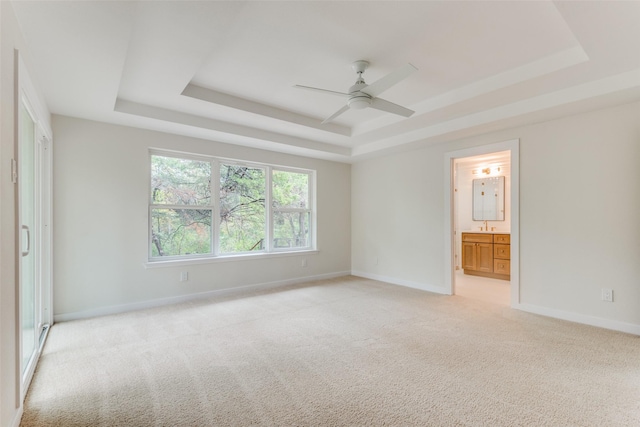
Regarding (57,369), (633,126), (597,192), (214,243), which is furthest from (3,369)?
(633,126)

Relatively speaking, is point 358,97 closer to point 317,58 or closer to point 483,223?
point 317,58

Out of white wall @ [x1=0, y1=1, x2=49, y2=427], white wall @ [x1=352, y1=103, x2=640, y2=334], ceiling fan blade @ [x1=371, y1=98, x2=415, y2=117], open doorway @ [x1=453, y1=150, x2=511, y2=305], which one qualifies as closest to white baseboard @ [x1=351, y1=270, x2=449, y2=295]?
white wall @ [x1=352, y1=103, x2=640, y2=334]

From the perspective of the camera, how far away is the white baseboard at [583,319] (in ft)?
9.70

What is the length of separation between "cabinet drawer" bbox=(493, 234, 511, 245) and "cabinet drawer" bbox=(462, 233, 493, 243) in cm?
7

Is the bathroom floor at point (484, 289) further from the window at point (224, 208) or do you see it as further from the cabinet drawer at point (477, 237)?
the window at point (224, 208)

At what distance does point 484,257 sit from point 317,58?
4.97 metres

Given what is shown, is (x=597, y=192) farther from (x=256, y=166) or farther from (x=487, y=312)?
(x=256, y=166)

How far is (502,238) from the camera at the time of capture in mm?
5516

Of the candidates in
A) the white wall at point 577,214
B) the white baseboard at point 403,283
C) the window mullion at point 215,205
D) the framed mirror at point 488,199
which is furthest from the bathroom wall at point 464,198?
the window mullion at point 215,205

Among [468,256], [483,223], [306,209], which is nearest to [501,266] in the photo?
[468,256]

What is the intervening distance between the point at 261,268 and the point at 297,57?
10.6ft

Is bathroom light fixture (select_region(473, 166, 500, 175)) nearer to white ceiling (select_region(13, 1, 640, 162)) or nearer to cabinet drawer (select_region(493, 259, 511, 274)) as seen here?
cabinet drawer (select_region(493, 259, 511, 274))

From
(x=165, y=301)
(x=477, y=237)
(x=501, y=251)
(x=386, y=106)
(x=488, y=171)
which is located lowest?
(x=165, y=301)

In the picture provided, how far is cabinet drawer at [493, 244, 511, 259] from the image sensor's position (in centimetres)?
546
